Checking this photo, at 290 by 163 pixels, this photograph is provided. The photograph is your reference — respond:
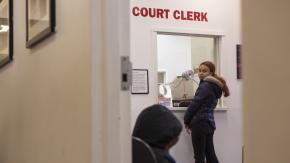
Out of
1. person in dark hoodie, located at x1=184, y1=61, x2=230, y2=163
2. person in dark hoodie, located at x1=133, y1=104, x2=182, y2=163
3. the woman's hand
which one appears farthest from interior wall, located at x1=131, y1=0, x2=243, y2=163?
person in dark hoodie, located at x1=133, y1=104, x2=182, y2=163

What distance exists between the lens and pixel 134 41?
4988mm

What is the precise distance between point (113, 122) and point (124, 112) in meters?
0.05

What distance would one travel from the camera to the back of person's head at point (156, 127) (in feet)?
6.29

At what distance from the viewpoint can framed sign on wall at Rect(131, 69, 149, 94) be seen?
493cm

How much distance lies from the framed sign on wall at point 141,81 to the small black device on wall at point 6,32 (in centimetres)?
192

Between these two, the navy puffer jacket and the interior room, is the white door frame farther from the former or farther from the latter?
the navy puffer jacket

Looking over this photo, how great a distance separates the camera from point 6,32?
3070mm

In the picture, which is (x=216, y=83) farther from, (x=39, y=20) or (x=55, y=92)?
(x=55, y=92)

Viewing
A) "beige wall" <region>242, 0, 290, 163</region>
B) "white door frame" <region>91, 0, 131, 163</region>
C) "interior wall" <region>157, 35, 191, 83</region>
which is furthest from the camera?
"interior wall" <region>157, 35, 191, 83</region>

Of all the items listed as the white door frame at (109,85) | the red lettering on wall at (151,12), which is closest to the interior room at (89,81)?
the white door frame at (109,85)

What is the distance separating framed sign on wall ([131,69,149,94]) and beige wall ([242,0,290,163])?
2735 millimetres

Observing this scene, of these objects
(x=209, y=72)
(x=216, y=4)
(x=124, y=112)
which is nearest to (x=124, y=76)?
(x=124, y=112)

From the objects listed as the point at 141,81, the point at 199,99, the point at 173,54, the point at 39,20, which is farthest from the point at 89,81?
the point at 173,54

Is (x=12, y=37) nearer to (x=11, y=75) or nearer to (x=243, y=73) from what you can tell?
(x=11, y=75)
